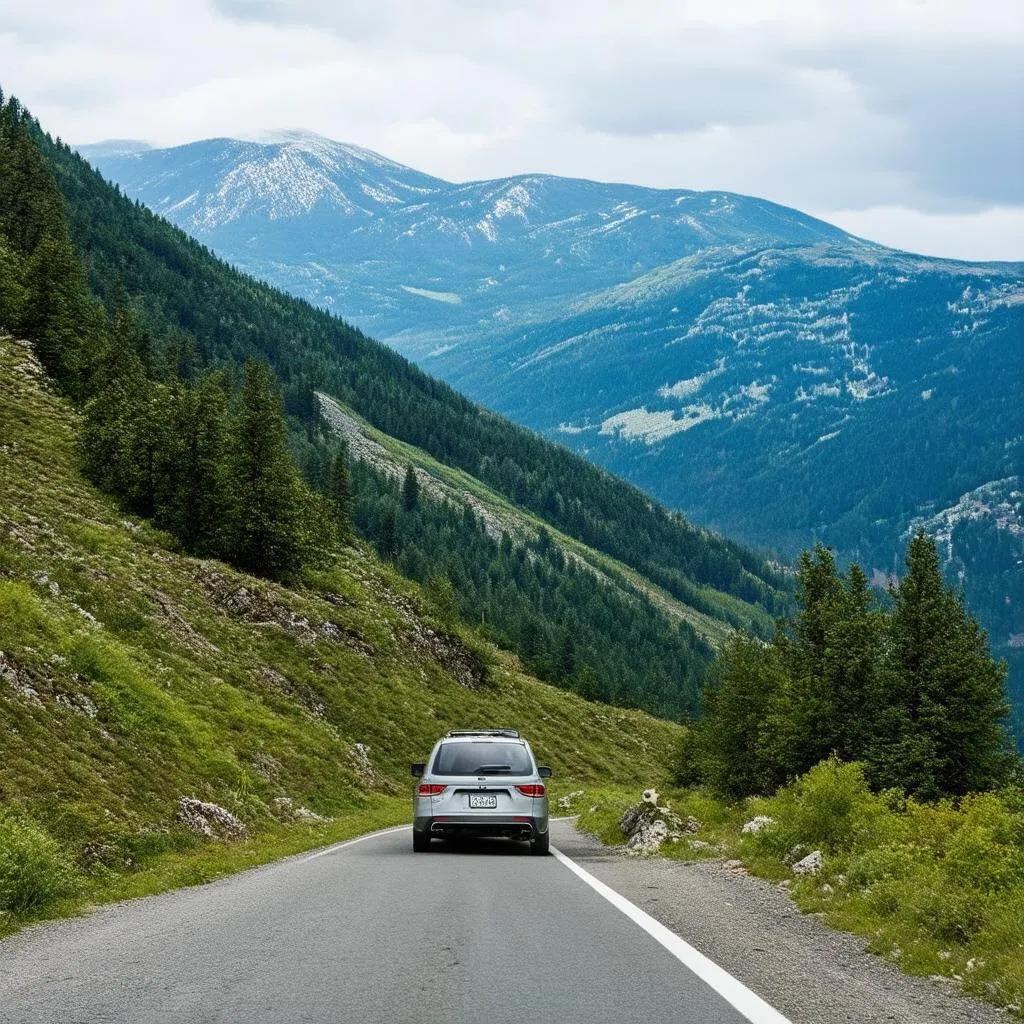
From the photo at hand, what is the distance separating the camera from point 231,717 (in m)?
34.8

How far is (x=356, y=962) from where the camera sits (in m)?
9.27

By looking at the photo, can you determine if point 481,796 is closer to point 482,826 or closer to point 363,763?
point 482,826

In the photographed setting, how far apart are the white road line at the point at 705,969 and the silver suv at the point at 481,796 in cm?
556

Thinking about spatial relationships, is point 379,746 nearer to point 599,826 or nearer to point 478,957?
point 599,826

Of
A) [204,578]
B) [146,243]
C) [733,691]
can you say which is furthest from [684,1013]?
[146,243]

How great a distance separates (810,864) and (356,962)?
902 centimetres

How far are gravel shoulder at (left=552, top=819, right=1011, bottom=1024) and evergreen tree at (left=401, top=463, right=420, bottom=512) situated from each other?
161m

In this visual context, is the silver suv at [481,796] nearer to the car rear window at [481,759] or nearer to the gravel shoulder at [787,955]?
the car rear window at [481,759]

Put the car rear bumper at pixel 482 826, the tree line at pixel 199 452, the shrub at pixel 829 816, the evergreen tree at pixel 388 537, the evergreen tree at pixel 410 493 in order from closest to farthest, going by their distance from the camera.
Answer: the shrub at pixel 829 816 → the car rear bumper at pixel 482 826 → the tree line at pixel 199 452 → the evergreen tree at pixel 388 537 → the evergreen tree at pixel 410 493

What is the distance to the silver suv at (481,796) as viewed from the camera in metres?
19.8

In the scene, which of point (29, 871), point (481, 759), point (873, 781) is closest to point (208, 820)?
point (481, 759)

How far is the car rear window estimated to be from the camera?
20141 millimetres

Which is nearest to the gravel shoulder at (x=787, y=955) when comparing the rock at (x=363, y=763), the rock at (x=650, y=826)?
the rock at (x=650, y=826)

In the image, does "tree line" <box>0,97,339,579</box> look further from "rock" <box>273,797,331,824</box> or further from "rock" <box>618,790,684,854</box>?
"rock" <box>618,790,684,854</box>
